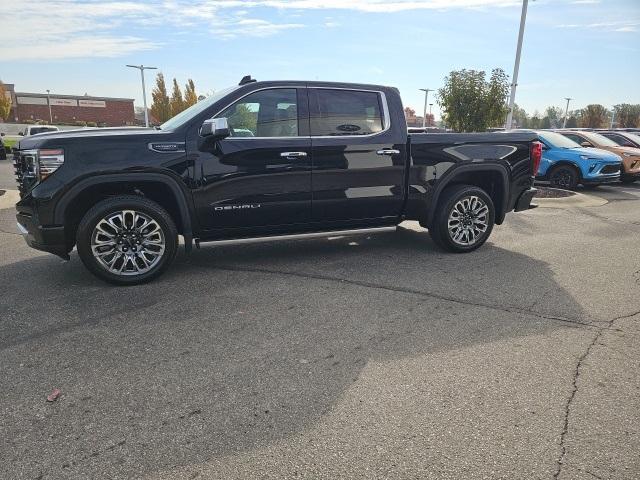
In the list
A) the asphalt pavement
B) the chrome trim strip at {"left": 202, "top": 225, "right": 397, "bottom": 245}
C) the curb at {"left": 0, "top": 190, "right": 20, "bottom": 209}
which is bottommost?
the curb at {"left": 0, "top": 190, "right": 20, "bottom": 209}

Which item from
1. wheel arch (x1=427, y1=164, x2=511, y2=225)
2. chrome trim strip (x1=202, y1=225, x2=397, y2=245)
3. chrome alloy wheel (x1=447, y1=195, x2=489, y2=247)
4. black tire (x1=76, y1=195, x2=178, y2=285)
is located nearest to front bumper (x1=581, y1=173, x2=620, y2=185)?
wheel arch (x1=427, y1=164, x2=511, y2=225)

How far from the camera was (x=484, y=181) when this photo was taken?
6.32 m

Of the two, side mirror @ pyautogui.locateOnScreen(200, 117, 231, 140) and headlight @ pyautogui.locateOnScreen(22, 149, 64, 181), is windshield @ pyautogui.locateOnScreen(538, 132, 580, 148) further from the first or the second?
headlight @ pyautogui.locateOnScreen(22, 149, 64, 181)

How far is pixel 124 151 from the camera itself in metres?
4.55

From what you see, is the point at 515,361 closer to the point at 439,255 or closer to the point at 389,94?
the point at 439,255

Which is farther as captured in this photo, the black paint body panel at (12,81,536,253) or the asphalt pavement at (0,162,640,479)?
the black paint body panel at (12,81,536,253)

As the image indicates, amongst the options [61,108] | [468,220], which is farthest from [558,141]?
[61,108]

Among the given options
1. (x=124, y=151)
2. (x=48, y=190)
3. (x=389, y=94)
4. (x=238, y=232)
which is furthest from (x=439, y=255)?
(x=48, y=190)

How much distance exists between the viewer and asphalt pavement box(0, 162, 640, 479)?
2.36m

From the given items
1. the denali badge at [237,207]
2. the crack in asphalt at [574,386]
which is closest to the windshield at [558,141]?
the crack in asphalt at [574,386]

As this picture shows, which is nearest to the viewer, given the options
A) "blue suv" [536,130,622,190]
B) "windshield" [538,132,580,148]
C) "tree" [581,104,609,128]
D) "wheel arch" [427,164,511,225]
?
"wheel arch" [427,164,511,225]

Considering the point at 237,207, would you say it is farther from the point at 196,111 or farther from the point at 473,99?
the point at 473,99

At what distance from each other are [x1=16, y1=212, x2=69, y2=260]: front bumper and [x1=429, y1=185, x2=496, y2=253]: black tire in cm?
415

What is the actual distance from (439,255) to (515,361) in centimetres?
281
